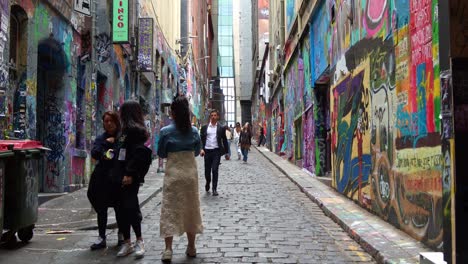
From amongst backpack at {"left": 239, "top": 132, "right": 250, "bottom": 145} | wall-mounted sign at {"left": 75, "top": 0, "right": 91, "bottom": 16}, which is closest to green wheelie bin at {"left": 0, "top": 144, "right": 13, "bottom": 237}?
wall-mounted sign at {"left": 75, "top": 0, "right": 91, "bottom": 16}

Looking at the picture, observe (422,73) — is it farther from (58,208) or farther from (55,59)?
(55,59)

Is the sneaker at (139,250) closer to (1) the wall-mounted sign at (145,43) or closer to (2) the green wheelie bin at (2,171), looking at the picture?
(2) the green wheelie bin at (2,171)

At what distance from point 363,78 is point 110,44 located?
8526 mm

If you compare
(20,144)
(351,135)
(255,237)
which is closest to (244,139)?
(351,135)

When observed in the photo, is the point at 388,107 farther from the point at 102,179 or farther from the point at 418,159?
the point at 102,179

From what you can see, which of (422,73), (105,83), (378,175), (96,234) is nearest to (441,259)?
(422,73)

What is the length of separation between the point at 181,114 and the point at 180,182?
77 cm

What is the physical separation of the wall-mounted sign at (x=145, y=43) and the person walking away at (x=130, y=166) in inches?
541

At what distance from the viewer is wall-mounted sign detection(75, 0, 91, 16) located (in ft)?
31.7

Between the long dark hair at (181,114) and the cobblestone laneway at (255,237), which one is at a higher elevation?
the long dark hair at (181,114)

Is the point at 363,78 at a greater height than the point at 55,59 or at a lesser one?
lesser

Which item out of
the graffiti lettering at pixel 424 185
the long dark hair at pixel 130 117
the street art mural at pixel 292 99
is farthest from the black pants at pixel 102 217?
the street art mural at pixel 292 99

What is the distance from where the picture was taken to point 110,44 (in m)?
14.2

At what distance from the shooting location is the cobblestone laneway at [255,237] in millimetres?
5426
